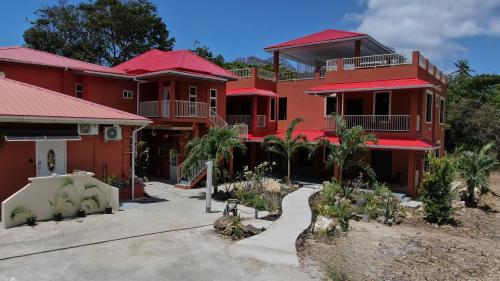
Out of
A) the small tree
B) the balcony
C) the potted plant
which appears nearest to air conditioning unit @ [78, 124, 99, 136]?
the potted plant

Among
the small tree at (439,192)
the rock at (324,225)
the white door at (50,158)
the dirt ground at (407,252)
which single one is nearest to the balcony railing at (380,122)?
the small tree at (439,192)

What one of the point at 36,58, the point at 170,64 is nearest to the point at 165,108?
the point at 170,64

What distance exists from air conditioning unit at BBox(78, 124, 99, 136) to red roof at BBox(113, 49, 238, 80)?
266 inches

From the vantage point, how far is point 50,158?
14.0 meters

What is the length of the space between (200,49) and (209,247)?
39119 millimetres

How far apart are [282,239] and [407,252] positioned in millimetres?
3726

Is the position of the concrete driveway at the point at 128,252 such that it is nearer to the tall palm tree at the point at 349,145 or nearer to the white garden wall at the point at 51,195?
the white garden wall at the point at 51,195

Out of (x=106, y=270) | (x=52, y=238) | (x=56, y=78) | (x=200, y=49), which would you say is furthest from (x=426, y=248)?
(x=200, y=49)

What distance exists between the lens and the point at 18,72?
747 inches

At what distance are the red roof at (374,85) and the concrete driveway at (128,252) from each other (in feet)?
37.4

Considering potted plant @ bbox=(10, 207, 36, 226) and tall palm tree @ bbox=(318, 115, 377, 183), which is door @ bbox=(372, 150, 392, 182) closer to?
tall palm tree @ bbox=(318, 115, 377, 183)

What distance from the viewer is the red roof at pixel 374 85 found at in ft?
64.5

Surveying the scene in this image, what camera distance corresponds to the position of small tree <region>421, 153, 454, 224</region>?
15828 millimetres

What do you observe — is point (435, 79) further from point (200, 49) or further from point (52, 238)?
point (200, 49)
